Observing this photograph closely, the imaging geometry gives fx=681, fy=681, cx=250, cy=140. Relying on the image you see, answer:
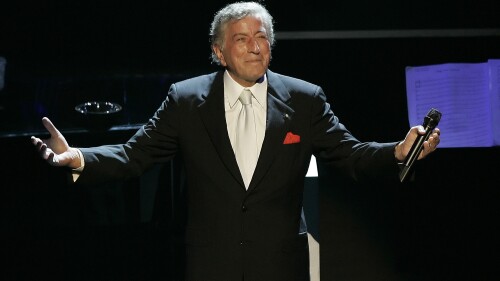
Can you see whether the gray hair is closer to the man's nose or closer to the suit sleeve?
Answer: the man's nose

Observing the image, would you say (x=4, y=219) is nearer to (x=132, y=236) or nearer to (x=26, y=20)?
(x=132, y=236)

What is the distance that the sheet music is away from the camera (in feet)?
10.2

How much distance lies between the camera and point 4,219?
10.3 ft

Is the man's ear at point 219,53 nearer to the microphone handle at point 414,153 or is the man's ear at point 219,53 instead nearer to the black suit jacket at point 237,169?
the black suit jacket at point 237,169

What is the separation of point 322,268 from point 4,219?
1.47 metres

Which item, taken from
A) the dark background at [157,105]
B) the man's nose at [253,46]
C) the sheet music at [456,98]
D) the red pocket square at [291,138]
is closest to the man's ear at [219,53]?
the man's nose at [253,46]

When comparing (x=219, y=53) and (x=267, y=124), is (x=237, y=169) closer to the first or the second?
(x=267, y=124)

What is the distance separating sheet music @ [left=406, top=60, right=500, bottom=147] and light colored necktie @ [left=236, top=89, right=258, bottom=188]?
1166 mm

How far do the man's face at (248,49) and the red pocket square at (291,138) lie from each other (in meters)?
0.21

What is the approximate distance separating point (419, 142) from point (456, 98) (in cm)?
128

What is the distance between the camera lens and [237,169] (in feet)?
6.95

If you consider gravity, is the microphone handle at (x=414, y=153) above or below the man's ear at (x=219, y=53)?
below

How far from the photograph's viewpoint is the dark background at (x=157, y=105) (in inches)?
122

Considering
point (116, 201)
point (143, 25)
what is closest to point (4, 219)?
point (116, 201)
